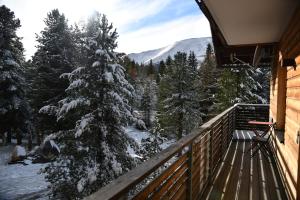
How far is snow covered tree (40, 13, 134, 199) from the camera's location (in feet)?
34.4

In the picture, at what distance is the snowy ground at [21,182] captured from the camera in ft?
44.0

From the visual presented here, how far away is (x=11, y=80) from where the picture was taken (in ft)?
69.6

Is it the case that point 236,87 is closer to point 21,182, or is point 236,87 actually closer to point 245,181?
point 21,182

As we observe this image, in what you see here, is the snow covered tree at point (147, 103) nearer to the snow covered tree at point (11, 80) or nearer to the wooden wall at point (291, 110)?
the snow covered tree at point (11, 80)

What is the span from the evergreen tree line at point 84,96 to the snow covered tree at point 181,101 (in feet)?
0.31

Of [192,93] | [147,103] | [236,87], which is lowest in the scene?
[147,103]

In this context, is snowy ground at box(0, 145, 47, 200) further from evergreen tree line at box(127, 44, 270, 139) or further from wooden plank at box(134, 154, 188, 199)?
wooden plank at box(134, 154, 188, 199)

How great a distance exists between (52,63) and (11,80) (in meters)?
4.55

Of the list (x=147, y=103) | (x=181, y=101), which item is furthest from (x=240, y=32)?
(x=147, y=103)

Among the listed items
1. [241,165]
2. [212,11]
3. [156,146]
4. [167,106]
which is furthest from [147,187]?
[167,106]

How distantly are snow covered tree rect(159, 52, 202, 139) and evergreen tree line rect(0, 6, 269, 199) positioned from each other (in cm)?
9

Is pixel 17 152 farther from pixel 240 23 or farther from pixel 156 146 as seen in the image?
pixel 240 23

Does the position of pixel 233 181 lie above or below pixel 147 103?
above

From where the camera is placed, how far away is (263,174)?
5.26 meters
